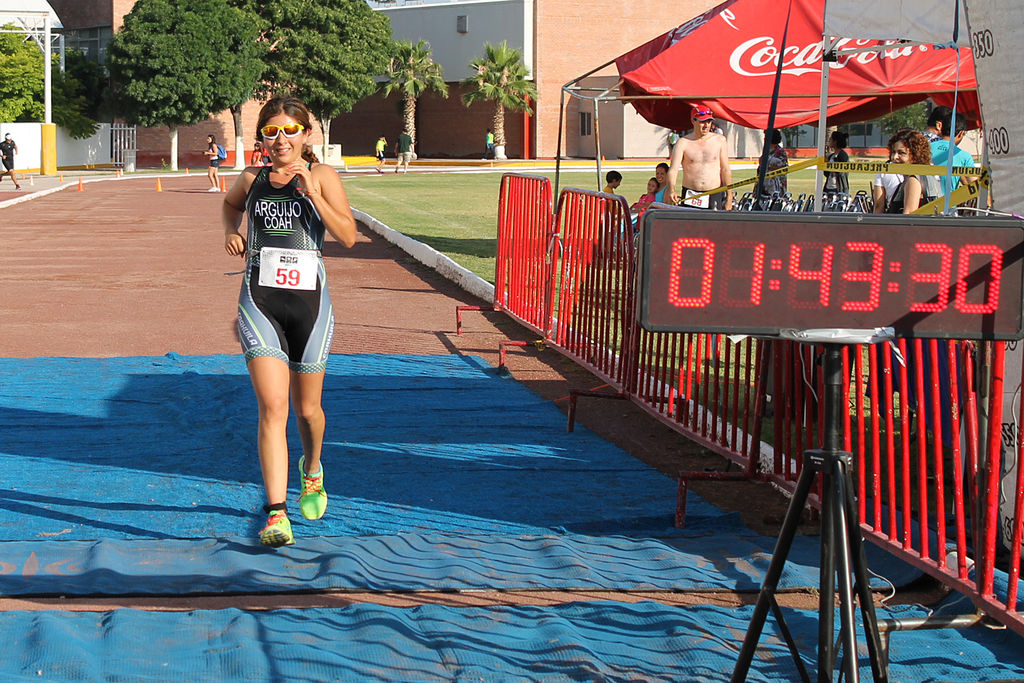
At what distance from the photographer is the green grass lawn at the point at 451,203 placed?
19.7 m

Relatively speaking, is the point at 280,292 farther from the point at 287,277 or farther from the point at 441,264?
the point at 441,264

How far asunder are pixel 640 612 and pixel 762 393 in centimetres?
160

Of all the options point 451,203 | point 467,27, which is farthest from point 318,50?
point 451,203

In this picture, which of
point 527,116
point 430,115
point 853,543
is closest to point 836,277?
point 853,543

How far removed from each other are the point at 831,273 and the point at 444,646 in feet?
6.10

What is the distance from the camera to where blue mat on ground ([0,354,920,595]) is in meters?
4.98

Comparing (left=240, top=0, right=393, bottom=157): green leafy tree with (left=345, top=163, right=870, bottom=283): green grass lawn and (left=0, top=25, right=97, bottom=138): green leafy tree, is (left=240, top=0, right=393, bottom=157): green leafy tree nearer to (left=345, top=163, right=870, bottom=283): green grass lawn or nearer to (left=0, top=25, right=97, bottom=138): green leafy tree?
(left=0, top=25, right=97, bottom=138): green leafy tree

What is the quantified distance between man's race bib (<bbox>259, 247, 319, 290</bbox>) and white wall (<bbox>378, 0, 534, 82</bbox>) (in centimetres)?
6801

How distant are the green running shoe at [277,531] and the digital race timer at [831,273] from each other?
251cm

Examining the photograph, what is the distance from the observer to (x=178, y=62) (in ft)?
180

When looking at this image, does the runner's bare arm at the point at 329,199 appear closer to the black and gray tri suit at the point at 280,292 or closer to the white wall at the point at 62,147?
the black and gray tri suit at the point at 280,292

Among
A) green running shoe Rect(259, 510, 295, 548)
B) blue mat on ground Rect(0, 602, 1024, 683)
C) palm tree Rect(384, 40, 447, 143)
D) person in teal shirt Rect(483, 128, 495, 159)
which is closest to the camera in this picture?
blue mat on ground Rect(0, 602, 1024, 683)

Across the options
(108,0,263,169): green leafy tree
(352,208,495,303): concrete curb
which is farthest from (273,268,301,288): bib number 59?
(108,0,263,169): green leafy tree

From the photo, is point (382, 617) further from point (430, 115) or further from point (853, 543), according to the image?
point (430, 115)
